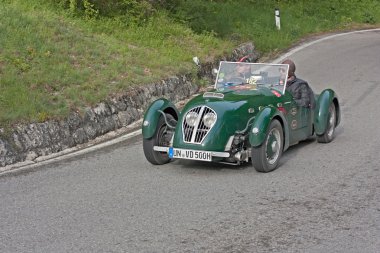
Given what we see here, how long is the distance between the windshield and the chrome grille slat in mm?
1190

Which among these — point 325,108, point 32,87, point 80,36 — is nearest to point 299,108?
point 325,108

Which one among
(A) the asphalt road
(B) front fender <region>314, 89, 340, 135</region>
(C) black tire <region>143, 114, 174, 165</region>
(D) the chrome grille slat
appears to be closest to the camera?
(A) the asphalt road

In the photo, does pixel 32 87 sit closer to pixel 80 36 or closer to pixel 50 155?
pixel 50 155

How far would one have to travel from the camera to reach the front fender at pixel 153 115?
363 inches

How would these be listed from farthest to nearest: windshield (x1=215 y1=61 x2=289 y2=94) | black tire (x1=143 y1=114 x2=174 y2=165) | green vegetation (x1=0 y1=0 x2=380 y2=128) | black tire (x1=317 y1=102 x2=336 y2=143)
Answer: green vegetation (x1=0 y1=0 x2=380 y2=128) < black tire (x1=317 y1=102 x2=336 y2=143) < windshield (x1=215 y1=61 x2=289 y2=94) < black tire (x1=143 y1=114 x2=174 y2=165)

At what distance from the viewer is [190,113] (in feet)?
29.0

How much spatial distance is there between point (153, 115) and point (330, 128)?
10.4 feet

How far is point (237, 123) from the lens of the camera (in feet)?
28.6

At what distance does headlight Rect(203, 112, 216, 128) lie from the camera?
8580 mm

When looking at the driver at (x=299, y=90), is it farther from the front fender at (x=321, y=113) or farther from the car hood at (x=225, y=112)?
the car hood at (x=225, y=112)

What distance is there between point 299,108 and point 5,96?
4892 millimetres

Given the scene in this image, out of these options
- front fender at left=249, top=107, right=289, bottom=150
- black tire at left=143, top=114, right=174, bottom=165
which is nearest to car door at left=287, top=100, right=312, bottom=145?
front fender at left=249, top=107, right=289, bottom=150

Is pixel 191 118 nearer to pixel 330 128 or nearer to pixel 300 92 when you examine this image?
pixel 300 92

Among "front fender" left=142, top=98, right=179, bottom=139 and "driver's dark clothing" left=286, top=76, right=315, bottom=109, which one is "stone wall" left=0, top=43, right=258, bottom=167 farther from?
"driver's dark clothing" left=286, top=76, right=315, bottom=109
